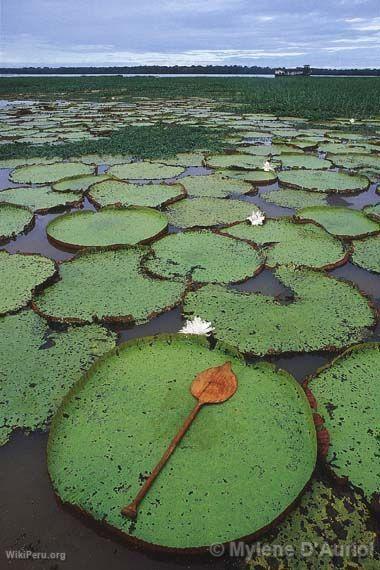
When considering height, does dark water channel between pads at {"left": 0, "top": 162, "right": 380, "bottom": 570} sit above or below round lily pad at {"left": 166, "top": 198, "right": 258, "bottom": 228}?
below

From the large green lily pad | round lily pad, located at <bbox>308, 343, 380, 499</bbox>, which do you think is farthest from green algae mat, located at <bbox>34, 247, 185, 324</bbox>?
the large green lily pad

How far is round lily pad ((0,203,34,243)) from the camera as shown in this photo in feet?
11.0

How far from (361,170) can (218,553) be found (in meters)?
5.29

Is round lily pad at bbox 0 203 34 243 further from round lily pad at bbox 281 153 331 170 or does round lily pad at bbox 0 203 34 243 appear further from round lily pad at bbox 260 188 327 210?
round lily pad at bbox 281 153 331 170

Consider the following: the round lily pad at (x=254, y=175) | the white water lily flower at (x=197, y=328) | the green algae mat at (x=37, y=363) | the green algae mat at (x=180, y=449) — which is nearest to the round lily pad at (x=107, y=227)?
the green algae mat at (x=37, y=363)

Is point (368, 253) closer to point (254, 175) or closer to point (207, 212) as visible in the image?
point (207, 212)

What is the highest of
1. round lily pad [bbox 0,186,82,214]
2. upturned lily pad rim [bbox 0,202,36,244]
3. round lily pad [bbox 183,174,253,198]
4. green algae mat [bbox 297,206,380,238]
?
round lily pad [bbox 183,174,253,198]

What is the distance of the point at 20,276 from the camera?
2.53m

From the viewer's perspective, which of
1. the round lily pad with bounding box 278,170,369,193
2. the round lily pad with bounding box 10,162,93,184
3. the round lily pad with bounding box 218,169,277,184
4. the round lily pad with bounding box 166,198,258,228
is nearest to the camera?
the round lily pad with bounding box 166,198,258,228

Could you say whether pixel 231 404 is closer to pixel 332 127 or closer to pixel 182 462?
pixel 182 462

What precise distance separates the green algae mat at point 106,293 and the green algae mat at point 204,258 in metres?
0.15

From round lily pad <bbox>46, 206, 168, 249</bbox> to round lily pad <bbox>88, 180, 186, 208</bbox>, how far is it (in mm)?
305

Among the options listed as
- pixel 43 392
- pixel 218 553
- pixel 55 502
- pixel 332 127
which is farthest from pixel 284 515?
pixel 332 127

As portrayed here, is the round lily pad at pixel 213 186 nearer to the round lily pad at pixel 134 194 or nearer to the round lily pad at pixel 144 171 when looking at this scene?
the round lily pad at pixel 134 194
